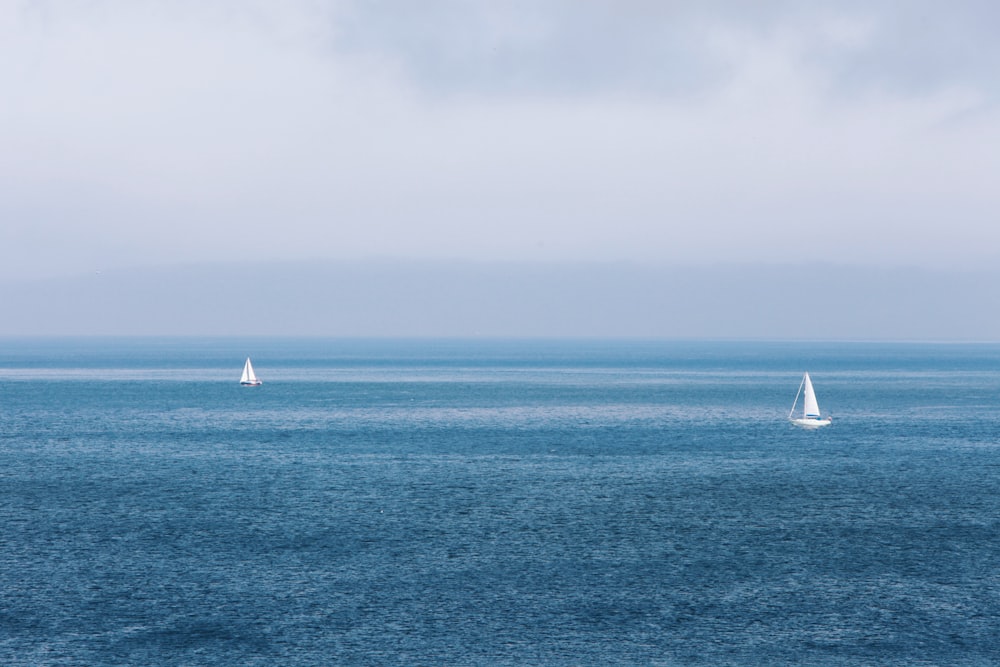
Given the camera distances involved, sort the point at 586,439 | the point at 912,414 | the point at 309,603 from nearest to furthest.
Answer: the point at 309,603
the point at 586,439
the point at 912,414

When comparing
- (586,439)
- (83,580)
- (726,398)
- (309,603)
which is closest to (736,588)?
(309,603)

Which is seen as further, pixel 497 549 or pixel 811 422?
pixel 811 422

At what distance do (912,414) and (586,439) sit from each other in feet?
194

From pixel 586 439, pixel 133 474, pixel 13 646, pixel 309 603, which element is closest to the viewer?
pixel 13 646

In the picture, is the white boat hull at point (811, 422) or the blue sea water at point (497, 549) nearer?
the blue sea water at point (497, 549)

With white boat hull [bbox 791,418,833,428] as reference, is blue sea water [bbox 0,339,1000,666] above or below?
below

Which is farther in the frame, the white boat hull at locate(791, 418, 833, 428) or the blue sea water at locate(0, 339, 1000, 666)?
the white boat hull at locate(791, 418, 833, 428)

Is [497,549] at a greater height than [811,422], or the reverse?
[811,422]

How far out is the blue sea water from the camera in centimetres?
4297

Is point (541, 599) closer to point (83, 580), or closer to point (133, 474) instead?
point (83, 580)

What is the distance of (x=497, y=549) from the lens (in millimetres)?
59031

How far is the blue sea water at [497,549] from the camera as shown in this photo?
4297cm

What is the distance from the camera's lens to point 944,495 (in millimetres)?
78562

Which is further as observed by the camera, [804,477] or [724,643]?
[804,477]
